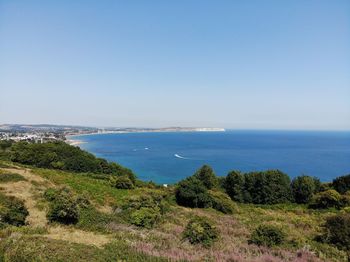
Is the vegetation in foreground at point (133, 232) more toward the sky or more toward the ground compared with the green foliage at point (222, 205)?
more toward the sky

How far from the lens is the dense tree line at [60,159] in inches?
2035

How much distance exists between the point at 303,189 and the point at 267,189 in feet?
16.3

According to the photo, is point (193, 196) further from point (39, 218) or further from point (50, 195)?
point (39, 218)

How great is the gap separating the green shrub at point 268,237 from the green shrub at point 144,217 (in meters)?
6.07

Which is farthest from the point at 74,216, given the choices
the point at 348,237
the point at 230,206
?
the point at 230,206

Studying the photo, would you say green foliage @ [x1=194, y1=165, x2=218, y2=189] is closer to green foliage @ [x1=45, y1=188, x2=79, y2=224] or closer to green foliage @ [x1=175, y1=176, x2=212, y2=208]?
green foliage @ [x1=175, y1=176, x2=212, y2=208]

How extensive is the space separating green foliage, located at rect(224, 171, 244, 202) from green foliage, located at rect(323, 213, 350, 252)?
28.9 m

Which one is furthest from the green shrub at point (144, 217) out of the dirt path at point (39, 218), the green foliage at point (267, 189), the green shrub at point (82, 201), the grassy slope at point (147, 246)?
the green foliage at point (267, 189)

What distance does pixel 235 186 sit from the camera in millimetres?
45250

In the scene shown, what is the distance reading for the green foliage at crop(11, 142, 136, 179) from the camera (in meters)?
51.7

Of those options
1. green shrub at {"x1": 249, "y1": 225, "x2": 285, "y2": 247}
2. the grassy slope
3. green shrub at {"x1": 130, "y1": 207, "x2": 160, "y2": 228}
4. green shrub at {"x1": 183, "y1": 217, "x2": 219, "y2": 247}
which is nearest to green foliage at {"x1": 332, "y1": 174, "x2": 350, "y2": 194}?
the grassy slope

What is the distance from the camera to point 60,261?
1005cm

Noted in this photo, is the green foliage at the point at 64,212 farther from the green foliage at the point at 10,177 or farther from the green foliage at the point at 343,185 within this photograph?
the green foliage at the point at 343,185

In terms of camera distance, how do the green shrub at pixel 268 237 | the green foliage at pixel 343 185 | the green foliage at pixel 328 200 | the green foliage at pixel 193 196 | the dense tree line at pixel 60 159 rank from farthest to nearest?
the dense tree line at pixel 60 159
the green foliage at pixel 343 185
the green foliage at pixel 328 200
the green foliage at pixel 193 196
the green shrub at pixel 268 237
